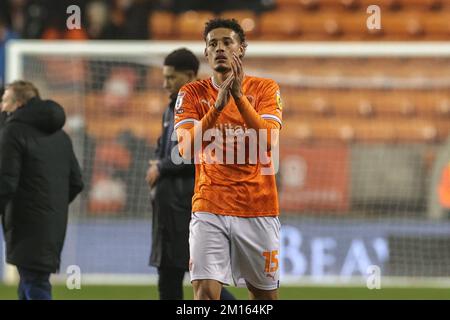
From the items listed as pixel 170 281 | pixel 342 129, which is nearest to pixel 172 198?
pixel 170 281

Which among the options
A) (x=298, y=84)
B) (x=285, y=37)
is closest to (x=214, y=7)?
(x=285, y=37)

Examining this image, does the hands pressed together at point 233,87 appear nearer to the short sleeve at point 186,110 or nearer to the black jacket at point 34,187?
the short sleeve at point 186,110

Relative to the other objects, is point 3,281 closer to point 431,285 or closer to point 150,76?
point 150,76

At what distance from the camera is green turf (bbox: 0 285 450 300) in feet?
26.6

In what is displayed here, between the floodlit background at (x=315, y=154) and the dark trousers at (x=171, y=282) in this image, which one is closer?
the dark trousers at (x=171, y=282)

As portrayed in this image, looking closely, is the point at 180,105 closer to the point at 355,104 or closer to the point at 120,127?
the point at 120,127

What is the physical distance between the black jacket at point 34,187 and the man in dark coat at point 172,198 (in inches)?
23.9

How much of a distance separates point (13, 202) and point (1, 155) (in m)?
0.32

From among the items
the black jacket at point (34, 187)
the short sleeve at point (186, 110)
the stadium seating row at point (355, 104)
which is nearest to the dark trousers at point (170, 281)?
the black jacket at point (34, 187)

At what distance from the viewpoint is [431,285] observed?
9.11m

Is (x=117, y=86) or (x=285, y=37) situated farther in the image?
(x=285, y=37)

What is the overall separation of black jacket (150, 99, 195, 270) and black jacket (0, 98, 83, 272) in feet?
2.06

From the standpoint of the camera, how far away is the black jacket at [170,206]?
19.0 ft
